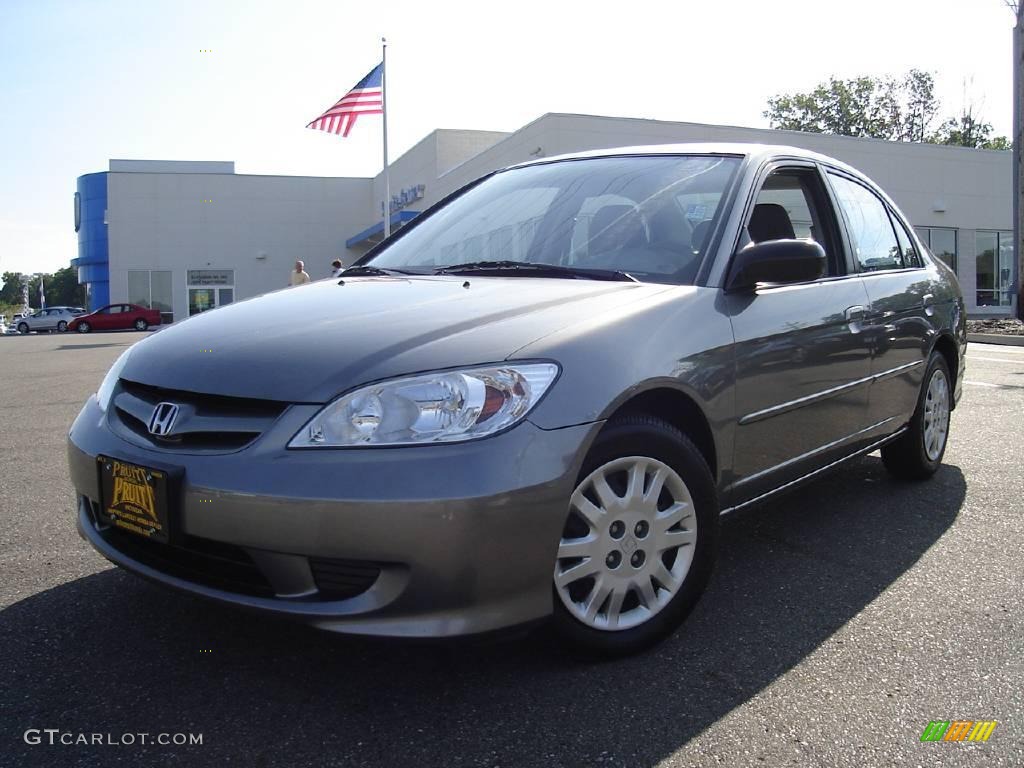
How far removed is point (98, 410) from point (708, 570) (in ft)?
6.04

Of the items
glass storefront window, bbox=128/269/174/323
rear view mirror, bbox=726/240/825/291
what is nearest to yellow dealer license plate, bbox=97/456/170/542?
rear view mirror, bbox=726/240/825/291

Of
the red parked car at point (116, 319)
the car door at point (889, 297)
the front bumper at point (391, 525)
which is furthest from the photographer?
the red parked car at point (116, 319)

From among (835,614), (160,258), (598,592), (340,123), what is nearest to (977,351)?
(835,614)

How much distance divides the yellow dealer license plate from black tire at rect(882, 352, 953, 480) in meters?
3.34

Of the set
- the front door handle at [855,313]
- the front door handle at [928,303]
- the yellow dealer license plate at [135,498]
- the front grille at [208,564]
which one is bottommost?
the front grille at [208,564]

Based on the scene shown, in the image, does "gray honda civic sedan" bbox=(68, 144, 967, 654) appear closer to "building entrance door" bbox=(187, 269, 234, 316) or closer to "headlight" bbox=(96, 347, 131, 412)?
"headlight" bbox=(96, 347, 131, 412)

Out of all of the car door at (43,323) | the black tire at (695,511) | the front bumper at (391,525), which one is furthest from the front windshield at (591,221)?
the car door at (43,323)

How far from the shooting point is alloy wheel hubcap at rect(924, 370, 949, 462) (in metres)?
4.40

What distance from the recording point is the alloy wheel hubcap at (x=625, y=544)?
225 centimetres

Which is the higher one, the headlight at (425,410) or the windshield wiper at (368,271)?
the windshield wiper at (368,271)

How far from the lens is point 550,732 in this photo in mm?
2037

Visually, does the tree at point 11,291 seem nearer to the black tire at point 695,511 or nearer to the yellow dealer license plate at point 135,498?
the yellow dealer license plate at point 135,498

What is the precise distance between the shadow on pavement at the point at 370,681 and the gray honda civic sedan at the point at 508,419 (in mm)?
186

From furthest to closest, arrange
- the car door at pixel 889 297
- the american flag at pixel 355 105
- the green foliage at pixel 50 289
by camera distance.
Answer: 1. the green foliage at pixel 50 289
2. the american flag at pixel 355 105
3. the car door at pixel 889 297
